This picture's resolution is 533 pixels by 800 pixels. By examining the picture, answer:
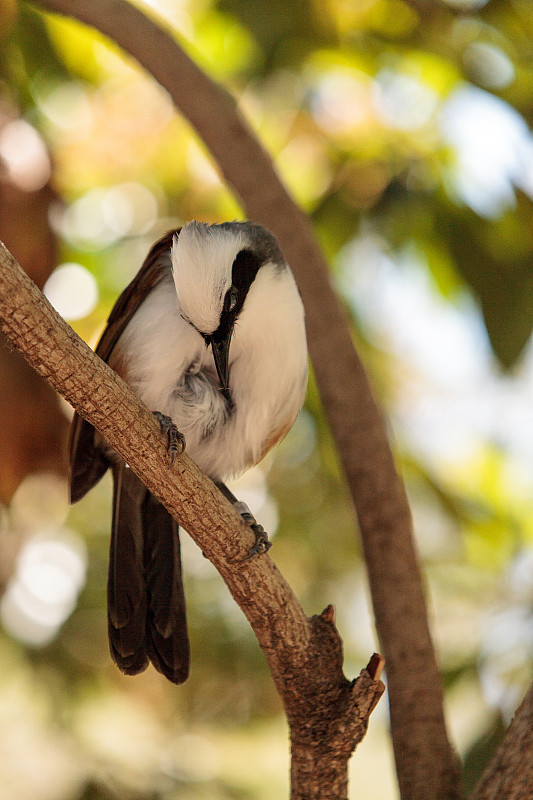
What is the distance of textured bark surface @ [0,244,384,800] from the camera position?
157 cm

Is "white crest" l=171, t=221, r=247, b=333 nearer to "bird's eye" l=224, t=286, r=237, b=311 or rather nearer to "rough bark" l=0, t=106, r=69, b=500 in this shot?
"bird's eye" l=224, t=286, r=237, b=311

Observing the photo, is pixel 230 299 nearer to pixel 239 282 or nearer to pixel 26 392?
pixel 239 282

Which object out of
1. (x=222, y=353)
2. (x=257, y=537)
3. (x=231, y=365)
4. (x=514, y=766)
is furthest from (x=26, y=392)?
(x=514, y=766)

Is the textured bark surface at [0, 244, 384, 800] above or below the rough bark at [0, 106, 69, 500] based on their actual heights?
below

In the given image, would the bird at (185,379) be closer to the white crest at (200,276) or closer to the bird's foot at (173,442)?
the white crest at (200,276)

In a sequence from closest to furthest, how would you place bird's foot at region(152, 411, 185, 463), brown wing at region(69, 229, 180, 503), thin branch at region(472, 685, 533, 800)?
bird's foot at region(152, 411, 185, 463)
thin branch at region(472, 685, 533, 800)
brown wing at region(69, 229, 180, 503)

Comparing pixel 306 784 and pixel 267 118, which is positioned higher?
pixel 267 118

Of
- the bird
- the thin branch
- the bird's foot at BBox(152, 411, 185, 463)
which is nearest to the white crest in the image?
the bird

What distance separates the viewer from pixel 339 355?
2.65 m

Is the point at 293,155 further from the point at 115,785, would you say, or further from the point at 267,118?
the point at 115,785

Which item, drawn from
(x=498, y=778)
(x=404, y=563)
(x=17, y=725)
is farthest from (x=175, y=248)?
(x=17, y=725)

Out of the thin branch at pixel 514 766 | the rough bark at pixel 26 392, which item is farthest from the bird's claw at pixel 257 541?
the rough bark at pixel 26 392

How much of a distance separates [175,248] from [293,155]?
5.04 feet

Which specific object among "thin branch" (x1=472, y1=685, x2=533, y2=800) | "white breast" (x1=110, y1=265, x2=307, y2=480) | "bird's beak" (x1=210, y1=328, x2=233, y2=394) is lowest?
"thin branch" (x1=472, y1=685, x2=533, y2=800)
